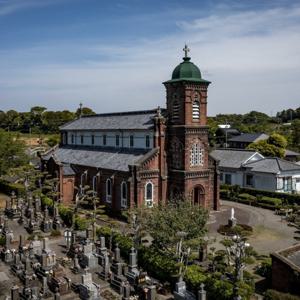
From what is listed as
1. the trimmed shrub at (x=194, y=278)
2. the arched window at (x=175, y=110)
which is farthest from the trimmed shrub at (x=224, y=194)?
the trimmed shrub at (x=194, y=278)

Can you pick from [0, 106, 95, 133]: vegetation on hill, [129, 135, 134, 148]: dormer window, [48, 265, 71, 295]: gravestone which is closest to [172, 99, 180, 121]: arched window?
[129, 135, 134, 148]: dormer window

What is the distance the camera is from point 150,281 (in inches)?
901

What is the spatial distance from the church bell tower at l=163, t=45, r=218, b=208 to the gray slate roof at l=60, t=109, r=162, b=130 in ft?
10.6

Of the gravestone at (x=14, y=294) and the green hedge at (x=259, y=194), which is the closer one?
the gravestone at (x=14, y=294)

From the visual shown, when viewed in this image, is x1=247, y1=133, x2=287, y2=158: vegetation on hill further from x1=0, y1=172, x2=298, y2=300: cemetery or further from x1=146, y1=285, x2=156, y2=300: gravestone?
x1=146, y1=285, x2=156, y2=300: gravestone

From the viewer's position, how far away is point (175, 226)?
24.2 m

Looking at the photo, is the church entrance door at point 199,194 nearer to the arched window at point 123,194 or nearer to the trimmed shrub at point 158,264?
the arched window at point 123,194

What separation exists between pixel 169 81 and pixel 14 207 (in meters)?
Answer: 23.6

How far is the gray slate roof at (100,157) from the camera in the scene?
41062 millimetres

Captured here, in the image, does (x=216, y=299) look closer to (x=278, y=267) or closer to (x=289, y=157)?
(x=278, y=267)

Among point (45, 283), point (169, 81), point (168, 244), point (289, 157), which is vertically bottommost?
point (45, 283)

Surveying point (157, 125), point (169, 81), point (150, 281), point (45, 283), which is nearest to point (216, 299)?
point (150, 281)

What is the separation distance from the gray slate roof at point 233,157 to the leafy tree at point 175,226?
104 ft

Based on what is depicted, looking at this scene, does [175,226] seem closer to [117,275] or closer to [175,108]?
[117,275]
